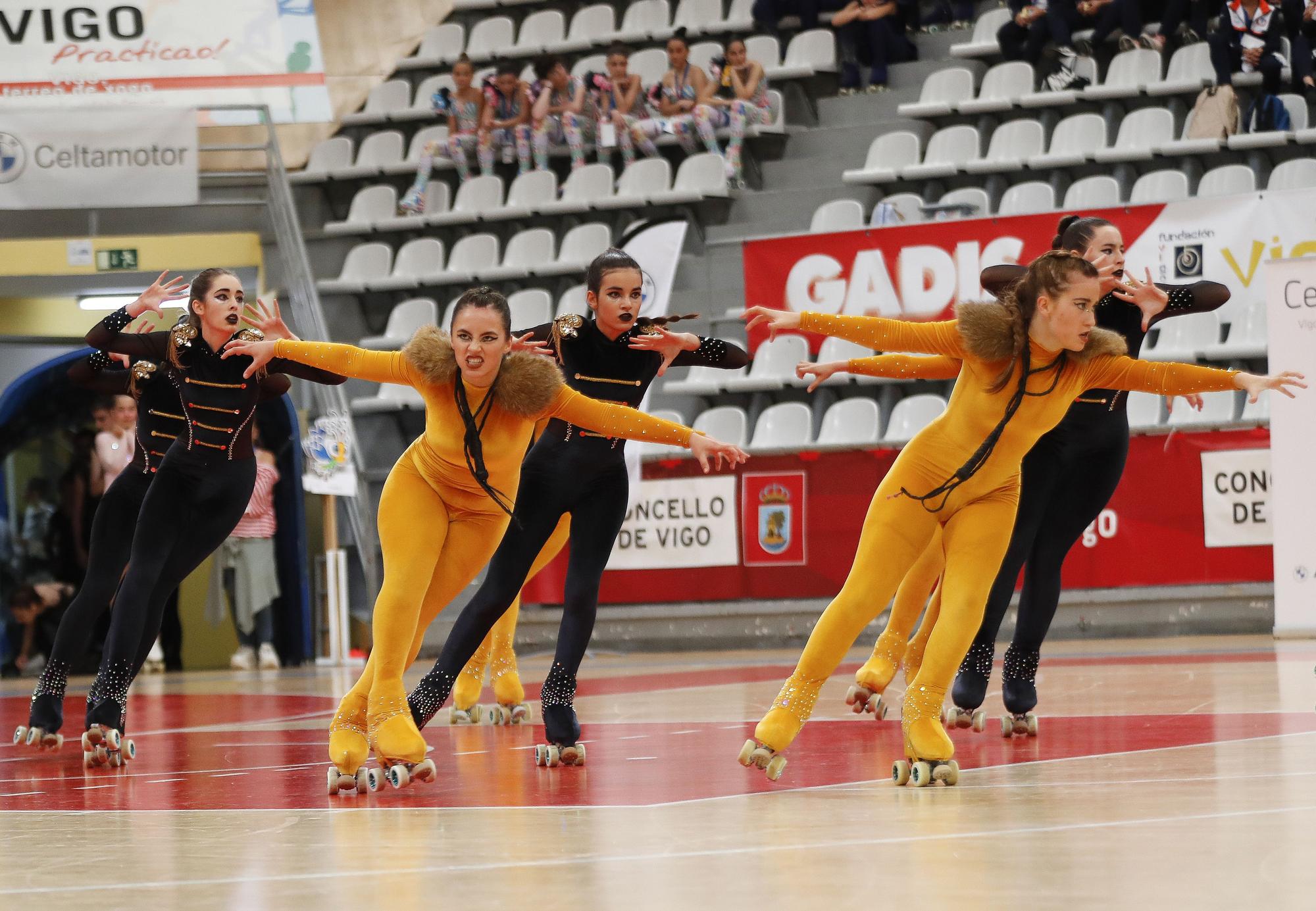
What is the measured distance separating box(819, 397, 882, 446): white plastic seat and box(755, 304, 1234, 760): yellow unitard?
7.65 m

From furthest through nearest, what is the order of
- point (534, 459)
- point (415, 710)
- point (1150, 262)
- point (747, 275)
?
point (747, 275) < point (1150, 262) < point (534, 459) < point (415, 710)

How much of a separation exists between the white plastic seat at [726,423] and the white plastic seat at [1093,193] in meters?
2.94

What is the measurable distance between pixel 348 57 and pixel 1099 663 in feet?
39.2

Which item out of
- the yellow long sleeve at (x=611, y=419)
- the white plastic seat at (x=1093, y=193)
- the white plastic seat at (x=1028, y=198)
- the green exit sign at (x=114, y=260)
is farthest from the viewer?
the green exit sign at (x=114, y=260)

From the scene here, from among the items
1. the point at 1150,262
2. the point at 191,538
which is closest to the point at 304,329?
the point at 1150,262

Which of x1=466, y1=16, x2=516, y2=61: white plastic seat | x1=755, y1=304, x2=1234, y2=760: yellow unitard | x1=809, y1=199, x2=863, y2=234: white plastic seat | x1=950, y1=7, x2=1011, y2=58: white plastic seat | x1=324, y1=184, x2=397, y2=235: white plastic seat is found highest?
x1=466, y1=16, x2=516, y2=61: white plastic seat

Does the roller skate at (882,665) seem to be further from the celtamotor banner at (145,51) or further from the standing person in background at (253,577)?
the celtamotor banner at (145,51)

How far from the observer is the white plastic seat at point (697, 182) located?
14.5m

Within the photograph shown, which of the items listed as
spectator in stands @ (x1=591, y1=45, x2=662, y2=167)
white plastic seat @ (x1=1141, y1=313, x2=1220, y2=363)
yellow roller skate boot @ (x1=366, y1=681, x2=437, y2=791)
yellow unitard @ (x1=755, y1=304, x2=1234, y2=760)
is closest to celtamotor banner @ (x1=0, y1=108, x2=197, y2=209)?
spectator in stands @ (x1=591, y1=45, x2=662, y2=167)

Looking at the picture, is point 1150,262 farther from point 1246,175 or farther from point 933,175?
point 933,175

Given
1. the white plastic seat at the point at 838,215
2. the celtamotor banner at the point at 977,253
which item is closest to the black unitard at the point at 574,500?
the celtamotor banner at the point at 977,253

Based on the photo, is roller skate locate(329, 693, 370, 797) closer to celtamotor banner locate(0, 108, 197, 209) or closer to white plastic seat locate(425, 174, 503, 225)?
celtamotor banner locate(0, 108, 197, 209)

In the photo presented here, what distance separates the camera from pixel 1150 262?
1193 cm

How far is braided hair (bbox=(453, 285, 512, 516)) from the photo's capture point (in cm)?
502
